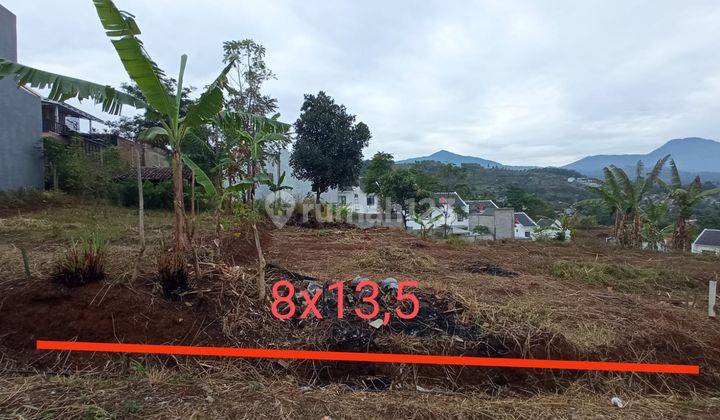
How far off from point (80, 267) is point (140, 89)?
169 cm

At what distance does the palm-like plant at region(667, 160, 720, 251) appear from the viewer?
34.7 ft

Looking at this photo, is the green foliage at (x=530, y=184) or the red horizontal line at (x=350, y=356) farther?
the green foliage at (x=530, y=184)

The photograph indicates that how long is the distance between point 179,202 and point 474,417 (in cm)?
293

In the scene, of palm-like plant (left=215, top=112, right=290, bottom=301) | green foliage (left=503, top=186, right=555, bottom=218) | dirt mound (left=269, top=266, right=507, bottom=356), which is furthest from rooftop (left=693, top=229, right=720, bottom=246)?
palm-like plant (left=215, top=112, right=290, bottom=301)

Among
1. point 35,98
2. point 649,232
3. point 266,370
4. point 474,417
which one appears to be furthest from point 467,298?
point 35,98

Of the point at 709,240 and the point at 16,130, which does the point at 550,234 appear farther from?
the point at 709,240

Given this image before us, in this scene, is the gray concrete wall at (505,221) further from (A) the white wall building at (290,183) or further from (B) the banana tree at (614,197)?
(A) the white wall building at (290,183)

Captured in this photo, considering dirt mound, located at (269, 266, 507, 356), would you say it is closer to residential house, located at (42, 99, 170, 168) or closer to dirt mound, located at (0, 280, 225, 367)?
dirt mound, located at (0, 280, 225, 367)

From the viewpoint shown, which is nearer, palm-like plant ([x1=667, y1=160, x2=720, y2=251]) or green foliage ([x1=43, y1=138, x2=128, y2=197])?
palm-like plant ([x1=667, y1=160, x2=720, y2=251])

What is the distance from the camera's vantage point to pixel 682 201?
10.7 m

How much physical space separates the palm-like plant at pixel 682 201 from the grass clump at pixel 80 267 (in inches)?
547

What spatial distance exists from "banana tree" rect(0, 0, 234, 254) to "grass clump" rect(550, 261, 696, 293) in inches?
210

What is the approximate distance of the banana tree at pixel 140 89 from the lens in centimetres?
302

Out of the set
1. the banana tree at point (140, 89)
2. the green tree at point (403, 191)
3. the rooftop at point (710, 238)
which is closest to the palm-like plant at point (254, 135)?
the banana tree at point (140, 89)
